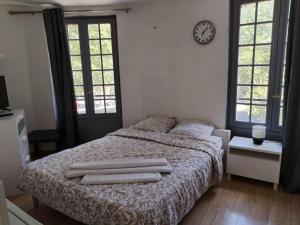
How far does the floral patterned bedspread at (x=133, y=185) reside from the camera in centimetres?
168

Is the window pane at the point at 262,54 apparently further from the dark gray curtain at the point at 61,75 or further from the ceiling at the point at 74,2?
the dark gray curtain at the point at 61,75

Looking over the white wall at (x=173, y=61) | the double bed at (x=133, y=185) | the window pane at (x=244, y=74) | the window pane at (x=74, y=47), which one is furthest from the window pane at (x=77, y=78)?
the window pane at (x=244, y=74)

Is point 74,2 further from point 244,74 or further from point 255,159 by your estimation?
point 255,159

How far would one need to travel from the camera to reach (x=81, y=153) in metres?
2.59

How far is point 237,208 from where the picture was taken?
A: 8.01 ft

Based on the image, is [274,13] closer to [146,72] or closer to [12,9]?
[146,72]

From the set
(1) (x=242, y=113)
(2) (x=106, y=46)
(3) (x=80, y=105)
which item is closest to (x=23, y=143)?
(3) (x=80, y=105)

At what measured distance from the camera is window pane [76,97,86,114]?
13.0 feet

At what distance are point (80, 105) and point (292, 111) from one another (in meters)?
3.09

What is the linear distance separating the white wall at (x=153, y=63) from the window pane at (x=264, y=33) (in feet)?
1.26

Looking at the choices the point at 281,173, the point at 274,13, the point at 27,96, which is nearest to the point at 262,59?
the point at 274,13

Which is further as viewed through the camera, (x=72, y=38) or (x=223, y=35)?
(x=72, y=38)

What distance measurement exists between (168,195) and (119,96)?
2.39 m

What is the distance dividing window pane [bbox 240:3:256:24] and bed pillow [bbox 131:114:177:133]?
5.38ft
